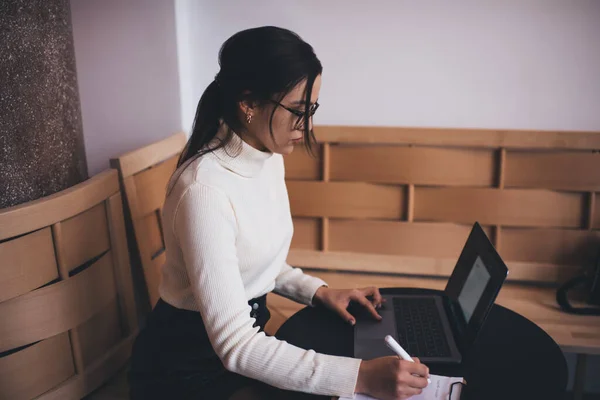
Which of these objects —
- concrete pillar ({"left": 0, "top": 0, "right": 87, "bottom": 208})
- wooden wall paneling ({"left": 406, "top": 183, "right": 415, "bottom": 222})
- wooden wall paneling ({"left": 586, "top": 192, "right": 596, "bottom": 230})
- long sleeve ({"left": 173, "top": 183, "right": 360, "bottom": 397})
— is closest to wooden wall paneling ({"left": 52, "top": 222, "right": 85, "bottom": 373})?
concrete pillar ({"left": 0, "top": 0, "right": 87, "bottom": 208})

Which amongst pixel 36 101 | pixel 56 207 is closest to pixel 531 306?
pixel 56 207

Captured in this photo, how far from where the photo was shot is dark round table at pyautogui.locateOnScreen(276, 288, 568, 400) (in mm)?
1054

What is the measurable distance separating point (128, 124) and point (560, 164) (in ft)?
5.00

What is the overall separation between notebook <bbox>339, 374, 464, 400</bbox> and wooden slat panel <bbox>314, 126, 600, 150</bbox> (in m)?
1.07

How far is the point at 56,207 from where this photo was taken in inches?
55.7

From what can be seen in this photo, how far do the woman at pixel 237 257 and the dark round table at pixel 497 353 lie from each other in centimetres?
8

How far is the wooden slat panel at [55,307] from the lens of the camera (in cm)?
134

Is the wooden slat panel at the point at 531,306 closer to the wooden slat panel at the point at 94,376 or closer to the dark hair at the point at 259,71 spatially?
the wooden slat panel at the point at 94,376

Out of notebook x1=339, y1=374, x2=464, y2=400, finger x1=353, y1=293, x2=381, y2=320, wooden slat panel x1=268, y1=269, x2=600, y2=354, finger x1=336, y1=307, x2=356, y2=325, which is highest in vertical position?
finger x1=353, y1=293, x2=381, y2=320

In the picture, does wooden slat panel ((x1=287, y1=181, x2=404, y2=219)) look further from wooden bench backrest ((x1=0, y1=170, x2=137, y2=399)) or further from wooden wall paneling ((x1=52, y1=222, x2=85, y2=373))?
wooden wall paneling ((x1=52, y1=222, x2=85, y2=373))

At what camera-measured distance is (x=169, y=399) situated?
1.22 meters

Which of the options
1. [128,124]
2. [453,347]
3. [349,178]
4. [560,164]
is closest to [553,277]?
[560,164]

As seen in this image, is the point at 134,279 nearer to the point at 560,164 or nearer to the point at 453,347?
the point at 453,347

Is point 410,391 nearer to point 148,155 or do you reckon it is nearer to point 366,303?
point 366,303
